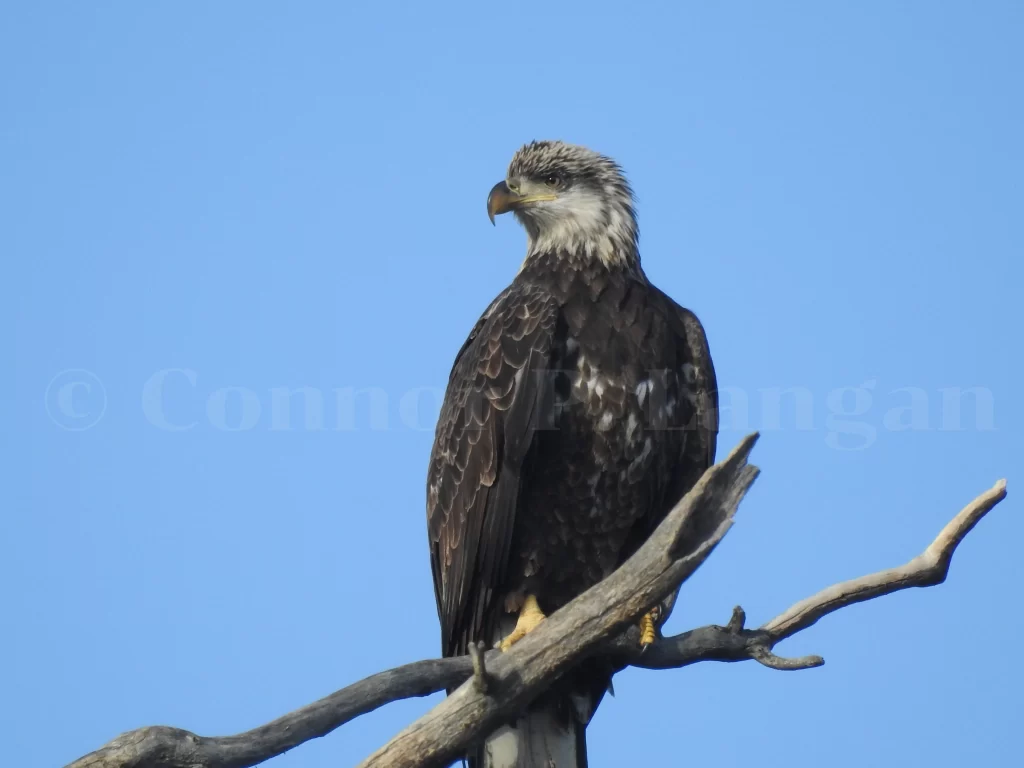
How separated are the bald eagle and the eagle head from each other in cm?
45

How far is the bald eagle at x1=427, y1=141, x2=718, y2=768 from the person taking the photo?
697 cm

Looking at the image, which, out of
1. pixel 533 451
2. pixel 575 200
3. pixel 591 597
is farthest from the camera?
pixel 575 200

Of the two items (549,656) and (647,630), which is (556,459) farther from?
(549,656)

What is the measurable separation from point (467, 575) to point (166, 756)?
2402 mm

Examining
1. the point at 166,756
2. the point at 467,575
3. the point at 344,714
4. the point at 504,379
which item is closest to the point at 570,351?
the point at 504,379

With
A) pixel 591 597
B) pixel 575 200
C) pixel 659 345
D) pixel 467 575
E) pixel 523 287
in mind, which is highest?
pixel 575 200

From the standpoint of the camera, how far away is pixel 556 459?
276 inches

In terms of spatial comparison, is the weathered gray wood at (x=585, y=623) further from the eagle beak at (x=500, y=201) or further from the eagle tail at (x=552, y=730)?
the eagle beak at (x=500, y=201)

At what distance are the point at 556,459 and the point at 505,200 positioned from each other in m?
2.07

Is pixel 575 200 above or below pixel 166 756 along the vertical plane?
above

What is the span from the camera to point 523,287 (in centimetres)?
756

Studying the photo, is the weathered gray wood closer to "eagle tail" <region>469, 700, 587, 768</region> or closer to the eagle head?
"eagle tail" <region>469, 700, 587, 768</region>

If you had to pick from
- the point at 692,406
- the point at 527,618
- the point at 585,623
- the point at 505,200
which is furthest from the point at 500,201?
the point at 585,623

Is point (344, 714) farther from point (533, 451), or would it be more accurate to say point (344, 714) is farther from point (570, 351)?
point (570, 351)
